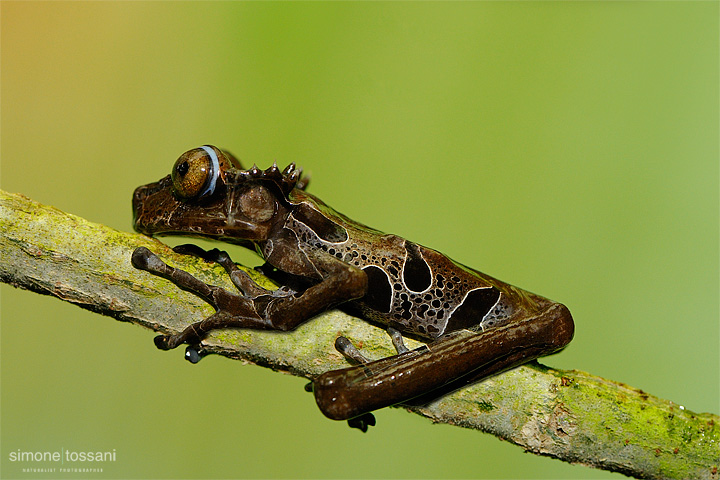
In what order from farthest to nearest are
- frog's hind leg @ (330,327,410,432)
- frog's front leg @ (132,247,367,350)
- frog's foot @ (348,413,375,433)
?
frog's foot @ (348,413,375,433) < frog's hind leg @ (330,327,410,432) < frog's front leg @ (132,247,367,350)

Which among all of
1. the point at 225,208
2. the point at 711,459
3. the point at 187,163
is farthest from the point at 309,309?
the point at 711,459

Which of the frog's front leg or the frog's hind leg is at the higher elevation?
the frog's front leg

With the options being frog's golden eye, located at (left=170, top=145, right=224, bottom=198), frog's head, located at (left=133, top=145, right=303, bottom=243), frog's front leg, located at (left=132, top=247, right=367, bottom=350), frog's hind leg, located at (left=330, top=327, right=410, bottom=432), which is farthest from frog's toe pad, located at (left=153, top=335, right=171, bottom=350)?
frog's hind leg, located at (left=330, top=327, right=410, bottom=432)

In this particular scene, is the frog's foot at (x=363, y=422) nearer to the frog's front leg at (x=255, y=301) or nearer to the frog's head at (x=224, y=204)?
the frog's front leg at (x=255, y=301)

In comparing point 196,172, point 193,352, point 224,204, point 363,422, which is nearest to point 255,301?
point 193,352

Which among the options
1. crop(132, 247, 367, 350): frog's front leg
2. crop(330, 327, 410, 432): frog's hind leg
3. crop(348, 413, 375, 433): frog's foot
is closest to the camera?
crop(132, 247, 367, 350): frog's front leg

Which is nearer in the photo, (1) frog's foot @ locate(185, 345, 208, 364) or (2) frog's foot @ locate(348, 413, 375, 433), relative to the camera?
(1) frog's foot @ locate(185, 345, 208, 364)

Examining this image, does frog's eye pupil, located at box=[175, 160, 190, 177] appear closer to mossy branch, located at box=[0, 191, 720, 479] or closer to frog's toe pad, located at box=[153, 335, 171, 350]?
mossy branch, located at box=[0, 191, 720, 479]

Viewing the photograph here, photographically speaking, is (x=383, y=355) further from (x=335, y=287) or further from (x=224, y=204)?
(x=224, y=204)
